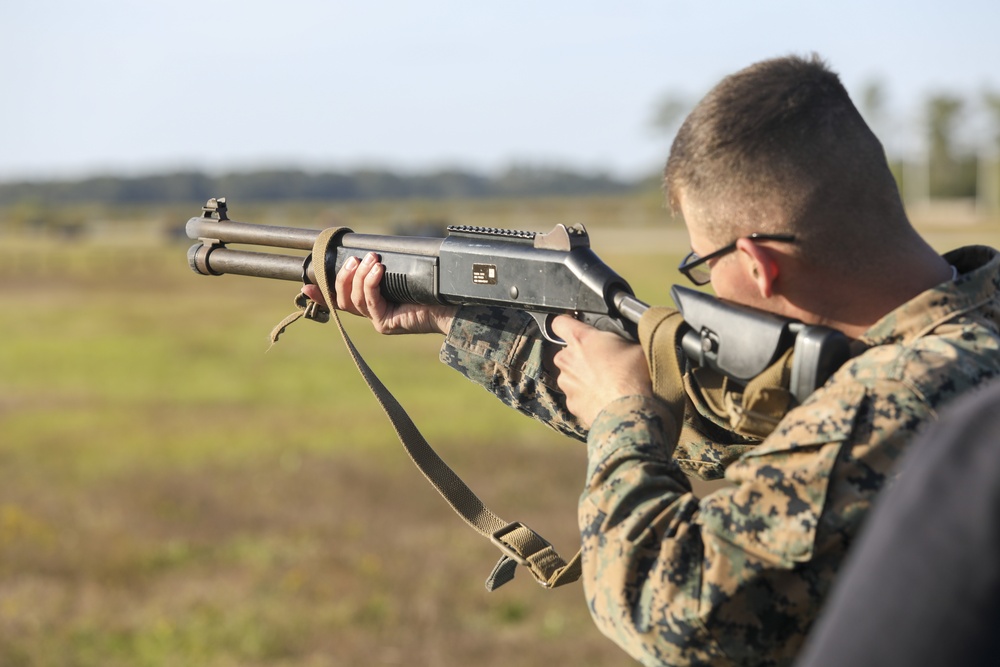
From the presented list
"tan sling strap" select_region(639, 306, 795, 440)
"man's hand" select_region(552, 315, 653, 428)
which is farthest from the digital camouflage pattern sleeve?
"tan sling strap" select_region(639, 306, 795, 440)

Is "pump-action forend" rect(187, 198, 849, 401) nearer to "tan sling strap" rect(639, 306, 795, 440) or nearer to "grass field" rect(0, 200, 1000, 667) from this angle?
"tan sling strap" rect(639, 306, 795, 440)

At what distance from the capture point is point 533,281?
4.62 m

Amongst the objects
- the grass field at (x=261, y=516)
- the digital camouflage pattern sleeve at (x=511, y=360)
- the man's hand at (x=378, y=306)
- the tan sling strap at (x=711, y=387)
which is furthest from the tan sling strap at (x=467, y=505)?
the grass field at (x=261, y=516)

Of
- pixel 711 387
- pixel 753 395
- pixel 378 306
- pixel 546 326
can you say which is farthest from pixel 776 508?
pixel 378 306

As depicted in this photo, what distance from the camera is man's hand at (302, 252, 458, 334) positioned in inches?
206

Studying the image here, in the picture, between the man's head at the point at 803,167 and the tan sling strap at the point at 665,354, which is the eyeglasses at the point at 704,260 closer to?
the man's head at the point at 803,167

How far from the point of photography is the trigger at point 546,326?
4609 mm

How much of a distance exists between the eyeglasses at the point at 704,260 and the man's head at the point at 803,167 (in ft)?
0.07

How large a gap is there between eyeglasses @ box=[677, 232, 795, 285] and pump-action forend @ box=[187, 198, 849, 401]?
0.09 meters

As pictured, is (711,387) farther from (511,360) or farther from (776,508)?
(511,360)

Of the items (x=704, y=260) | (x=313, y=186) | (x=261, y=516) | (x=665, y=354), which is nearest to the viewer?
(x=704, y=260)

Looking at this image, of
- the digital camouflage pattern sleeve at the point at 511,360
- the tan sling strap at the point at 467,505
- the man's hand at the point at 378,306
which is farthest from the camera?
the man's hand at the point at 378,306

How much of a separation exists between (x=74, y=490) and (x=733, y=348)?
18462 millimetres

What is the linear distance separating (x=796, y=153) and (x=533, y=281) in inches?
60.9
